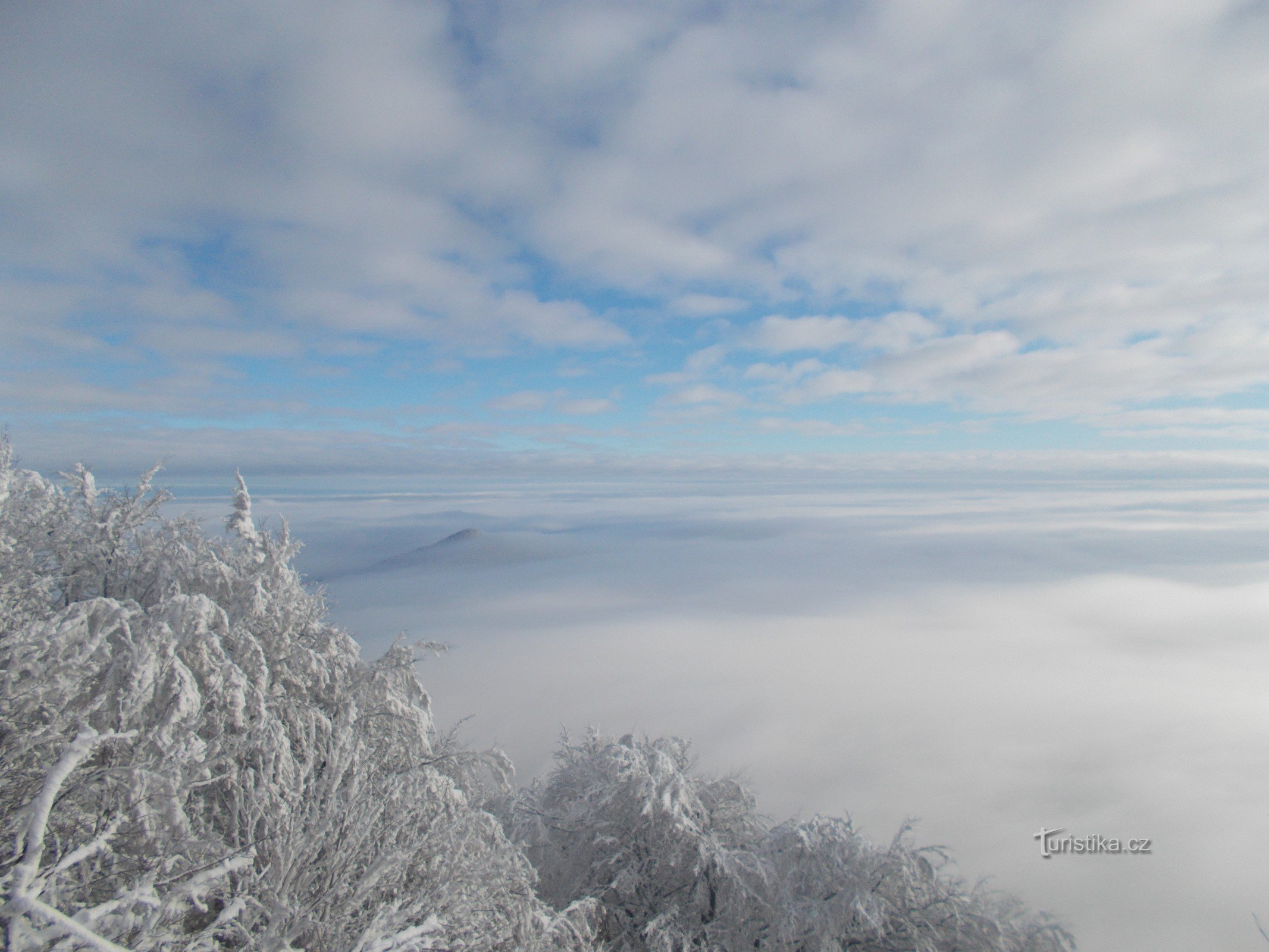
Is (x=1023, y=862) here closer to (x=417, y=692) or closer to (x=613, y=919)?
(x=613, y=919)

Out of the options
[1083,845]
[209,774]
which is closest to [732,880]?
[1083,845]

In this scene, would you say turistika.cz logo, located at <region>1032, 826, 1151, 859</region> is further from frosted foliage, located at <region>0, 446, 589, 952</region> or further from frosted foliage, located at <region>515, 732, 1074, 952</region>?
frosted foliage, located at <region>0, 446, 589, 952</region>

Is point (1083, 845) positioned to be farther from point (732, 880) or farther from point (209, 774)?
point (209, 774)

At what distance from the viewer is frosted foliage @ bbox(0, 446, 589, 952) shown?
4.88 m

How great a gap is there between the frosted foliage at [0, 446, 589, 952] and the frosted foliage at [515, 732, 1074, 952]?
327cm

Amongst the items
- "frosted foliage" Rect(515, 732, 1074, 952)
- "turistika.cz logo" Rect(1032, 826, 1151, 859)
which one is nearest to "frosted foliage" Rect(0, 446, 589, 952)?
"frosted foliage" Rect(515, 732, 1074, 952)

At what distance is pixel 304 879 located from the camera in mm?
6301

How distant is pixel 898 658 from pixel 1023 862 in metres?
120

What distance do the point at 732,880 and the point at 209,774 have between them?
1164cm

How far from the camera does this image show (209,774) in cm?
630

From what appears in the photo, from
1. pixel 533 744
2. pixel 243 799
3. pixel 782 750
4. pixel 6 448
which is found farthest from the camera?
pixel 782 750

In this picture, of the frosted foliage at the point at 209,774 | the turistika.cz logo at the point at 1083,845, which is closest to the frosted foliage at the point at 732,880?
the turistika.cz logo at the point at 1083,845

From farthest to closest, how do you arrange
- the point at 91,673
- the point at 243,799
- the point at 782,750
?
1. the point at 782,750
2. the point at 243,799
3. the point at 91,673

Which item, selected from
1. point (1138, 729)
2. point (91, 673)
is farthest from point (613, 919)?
point (1138, 729)
